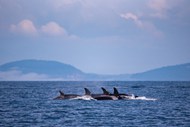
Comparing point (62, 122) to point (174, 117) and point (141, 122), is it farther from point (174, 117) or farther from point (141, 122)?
point (174, 117)

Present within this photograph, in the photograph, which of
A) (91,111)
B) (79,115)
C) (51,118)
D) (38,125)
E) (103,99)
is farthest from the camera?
(103,99)

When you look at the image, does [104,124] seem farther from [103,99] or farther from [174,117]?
[103,99]

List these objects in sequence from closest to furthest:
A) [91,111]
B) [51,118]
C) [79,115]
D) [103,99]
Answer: [51,118] < [79,115] < [91,111] < [103,99]

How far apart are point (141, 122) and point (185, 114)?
9.08m

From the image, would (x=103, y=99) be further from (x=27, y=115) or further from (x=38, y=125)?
(x=38, y=125)

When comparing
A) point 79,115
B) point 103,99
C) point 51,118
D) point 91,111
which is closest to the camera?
point 51,118

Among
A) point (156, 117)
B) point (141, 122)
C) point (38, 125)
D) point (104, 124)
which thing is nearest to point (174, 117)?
point (156, 117)

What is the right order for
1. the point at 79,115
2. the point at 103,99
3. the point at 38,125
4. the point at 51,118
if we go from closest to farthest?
the point at 38,125 → the point at 51,118 → the point at 79,115 → the point at 103,99

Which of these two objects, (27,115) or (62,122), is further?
(27,115)

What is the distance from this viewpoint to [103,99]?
78812 millimetres

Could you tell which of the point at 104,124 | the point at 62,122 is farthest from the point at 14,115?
the point at 104,124

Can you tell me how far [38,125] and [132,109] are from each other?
62.0 feet

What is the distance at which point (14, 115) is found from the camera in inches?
2130

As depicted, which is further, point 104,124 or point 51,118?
point 51,118
